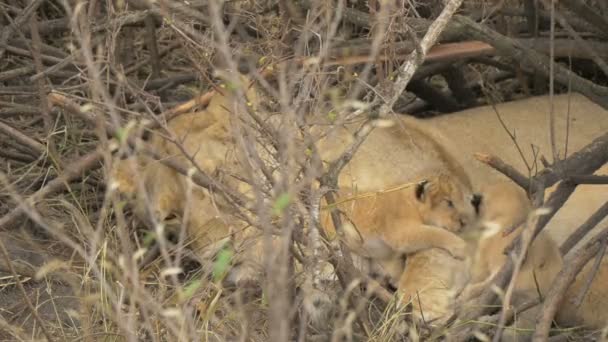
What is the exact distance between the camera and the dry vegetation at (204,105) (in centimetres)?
218

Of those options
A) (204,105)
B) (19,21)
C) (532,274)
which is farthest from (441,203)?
(19,21)

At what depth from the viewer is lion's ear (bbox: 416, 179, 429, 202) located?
3205 millimetres

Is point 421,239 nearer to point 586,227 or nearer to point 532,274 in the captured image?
point 532,274

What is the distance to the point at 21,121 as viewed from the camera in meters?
4.05

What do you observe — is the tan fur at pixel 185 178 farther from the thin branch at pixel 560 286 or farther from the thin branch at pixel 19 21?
the thin branch at pixel 560 286

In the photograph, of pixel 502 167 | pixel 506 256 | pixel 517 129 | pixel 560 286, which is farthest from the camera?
pixel 517 129

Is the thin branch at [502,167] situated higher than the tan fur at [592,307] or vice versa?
the thin branch at [502,167]

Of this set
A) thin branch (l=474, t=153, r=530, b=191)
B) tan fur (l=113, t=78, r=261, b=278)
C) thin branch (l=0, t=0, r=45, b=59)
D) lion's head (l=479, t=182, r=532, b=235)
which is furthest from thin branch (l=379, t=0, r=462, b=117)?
thin branch (l=0, t=0, r=45, b=59)

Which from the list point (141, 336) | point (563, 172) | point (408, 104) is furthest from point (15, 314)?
point (408, 104)

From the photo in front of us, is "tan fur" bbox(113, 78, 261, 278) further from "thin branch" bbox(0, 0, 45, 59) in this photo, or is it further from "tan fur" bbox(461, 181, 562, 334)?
"tan fur" bbox(461, 181, 562, 334)

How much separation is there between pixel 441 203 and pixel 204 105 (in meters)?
0.86

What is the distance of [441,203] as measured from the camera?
321cm

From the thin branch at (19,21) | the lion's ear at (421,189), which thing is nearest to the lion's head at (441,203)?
the lion's ear at (421,189)

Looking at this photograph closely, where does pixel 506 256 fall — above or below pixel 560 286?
below
